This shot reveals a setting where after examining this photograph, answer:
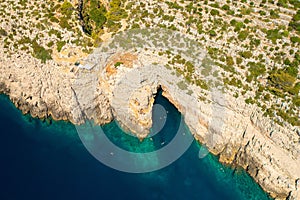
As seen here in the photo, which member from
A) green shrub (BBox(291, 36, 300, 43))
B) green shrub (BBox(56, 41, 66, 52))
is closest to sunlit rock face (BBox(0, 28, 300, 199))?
green shrub (BBox(56, 41, 66, 52))

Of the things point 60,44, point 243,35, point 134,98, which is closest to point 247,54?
point 243,35

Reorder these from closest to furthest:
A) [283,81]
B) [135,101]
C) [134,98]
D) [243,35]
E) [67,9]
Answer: [283,81], [243,35], [135,101], [134,98], [67,9]

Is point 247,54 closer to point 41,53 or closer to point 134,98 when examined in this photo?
point 134,98

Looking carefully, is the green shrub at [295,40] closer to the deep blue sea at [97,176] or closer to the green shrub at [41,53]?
the deep blue sea at [97,176]

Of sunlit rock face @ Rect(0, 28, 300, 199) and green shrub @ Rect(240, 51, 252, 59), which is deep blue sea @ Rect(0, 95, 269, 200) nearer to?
sunlit rock face @ Rect(0, 28, 300, 199)

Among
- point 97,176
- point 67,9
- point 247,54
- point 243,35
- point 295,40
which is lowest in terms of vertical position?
point 97,176

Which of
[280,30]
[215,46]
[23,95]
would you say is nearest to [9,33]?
[23,95]

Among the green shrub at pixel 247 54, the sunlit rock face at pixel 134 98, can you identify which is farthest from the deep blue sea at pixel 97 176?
the green shrub at pixel 247 54

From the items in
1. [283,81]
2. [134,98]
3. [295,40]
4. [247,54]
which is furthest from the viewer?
[134,98]
